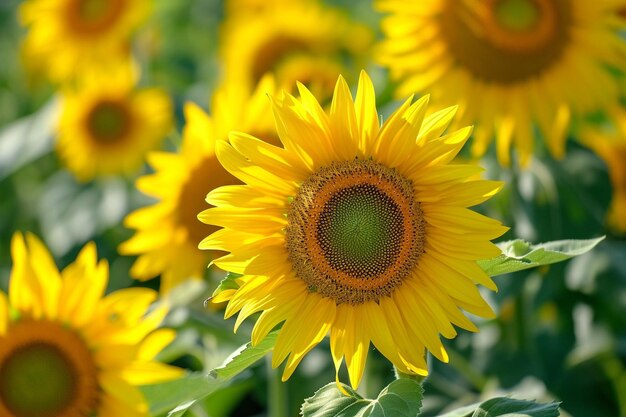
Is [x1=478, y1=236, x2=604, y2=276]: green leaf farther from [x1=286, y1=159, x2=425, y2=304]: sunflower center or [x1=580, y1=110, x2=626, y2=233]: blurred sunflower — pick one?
[x1=580, y1=110, x2=626, y2=233]: blurred sunflower

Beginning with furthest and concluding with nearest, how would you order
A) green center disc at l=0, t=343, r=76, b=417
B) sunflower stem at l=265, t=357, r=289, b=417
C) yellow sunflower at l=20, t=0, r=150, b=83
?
1. yellow sunflower at l=20, t=0, r=150, b=83
2. sunflower stem at l=265, t=357, r=289, b=417
3. green center disc at l=0, t=343, r=76, b=417

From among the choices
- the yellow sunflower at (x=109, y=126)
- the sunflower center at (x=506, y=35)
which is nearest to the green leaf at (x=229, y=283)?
the sunflower center at (x=506, y=35)

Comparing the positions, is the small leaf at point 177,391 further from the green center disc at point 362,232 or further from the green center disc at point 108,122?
the green center disc at point 108,122

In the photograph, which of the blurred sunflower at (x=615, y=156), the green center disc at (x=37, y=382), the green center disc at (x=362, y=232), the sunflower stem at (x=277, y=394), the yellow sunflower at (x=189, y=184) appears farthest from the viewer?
the blurred sunflower at (x=615, y=156)

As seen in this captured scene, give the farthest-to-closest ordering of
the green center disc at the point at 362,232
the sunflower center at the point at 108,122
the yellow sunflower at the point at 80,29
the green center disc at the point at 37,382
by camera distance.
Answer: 1. the yellow sunflower at the point at 80,29
2. the sunflower center at the point at 108,122
3. the green center disc at the point at 37,382
4. the green center disc at the point at 362,232

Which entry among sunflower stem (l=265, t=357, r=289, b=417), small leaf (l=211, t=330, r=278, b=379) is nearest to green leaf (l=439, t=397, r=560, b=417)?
small leaf (l=211, t=330, r=278, b=379)

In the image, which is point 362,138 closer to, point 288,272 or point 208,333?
point 288,272

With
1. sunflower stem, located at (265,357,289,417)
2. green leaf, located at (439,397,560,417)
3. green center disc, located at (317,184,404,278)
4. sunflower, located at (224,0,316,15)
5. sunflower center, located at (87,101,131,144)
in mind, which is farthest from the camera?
sunflower, located at (224,0,316,15)
